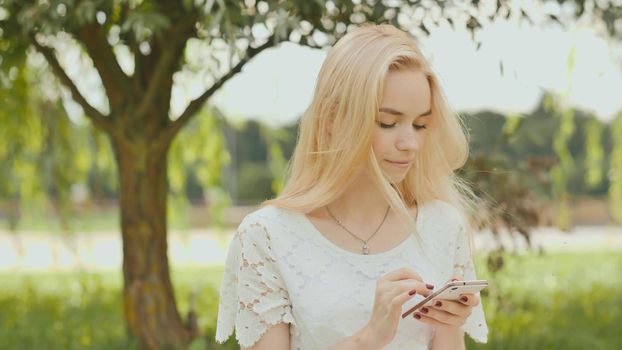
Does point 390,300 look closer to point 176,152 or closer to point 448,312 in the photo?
point 448,312

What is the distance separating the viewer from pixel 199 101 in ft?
13.4

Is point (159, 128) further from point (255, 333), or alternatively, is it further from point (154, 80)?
point (255, 333)

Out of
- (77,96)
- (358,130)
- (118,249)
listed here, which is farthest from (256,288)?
(118,249)

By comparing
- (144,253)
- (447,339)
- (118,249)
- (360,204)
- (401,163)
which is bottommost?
(118,249)

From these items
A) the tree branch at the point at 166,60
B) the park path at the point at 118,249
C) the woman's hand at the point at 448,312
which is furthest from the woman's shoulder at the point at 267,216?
the park path at the point at 118,249

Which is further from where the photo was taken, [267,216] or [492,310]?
[492,310]

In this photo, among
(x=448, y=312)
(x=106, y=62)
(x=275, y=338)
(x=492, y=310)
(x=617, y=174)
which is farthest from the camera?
(x=617, y=174)

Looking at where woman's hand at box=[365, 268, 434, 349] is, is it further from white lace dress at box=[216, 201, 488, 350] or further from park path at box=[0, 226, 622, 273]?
park path at box=[0, 226, 622, 273]

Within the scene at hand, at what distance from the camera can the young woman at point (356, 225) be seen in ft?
6.61

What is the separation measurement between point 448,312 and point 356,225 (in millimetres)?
338

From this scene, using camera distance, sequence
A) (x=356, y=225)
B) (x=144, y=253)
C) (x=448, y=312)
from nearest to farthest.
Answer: (x=448, y=312)
(x=356, y=225)
(x=144, y=253)

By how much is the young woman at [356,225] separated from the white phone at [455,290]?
1.8 inches

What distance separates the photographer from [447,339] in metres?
2.11

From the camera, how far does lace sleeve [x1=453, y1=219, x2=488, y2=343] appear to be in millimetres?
2227
